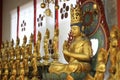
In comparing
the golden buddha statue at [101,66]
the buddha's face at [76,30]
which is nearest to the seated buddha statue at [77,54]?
the buddha's face at [76,30]

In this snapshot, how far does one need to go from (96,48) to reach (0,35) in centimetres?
279

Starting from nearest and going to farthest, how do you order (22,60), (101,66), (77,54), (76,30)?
1. (101,66)
2. (77,54)
3. (76,30)
4. (22,60)

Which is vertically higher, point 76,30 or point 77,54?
point 76,30

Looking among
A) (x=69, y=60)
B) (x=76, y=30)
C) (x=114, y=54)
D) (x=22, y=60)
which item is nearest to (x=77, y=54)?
(x=69, y=60)

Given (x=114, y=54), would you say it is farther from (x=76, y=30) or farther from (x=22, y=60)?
(x=22, y=60)

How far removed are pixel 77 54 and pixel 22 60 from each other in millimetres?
981

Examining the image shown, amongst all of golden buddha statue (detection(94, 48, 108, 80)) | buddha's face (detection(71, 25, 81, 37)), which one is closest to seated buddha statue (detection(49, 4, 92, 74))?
buddha's face (detection(71, 25, 81, 37))

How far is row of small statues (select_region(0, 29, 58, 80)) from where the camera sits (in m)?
3.29

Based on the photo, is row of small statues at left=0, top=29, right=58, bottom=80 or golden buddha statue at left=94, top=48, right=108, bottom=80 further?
row of small statues at left=0, top=29, right=58, bottom=80

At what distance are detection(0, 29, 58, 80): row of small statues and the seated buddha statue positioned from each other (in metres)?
0.37

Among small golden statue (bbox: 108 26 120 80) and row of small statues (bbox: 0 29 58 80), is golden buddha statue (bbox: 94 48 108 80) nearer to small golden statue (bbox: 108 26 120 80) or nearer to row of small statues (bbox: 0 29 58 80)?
small golden statue (bbox: 108 26 120 80)

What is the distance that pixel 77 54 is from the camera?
9.00 ft

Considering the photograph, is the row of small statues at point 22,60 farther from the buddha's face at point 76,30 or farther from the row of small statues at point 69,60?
the buddha's face at point 76,30

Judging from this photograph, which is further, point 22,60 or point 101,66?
point 22,60
